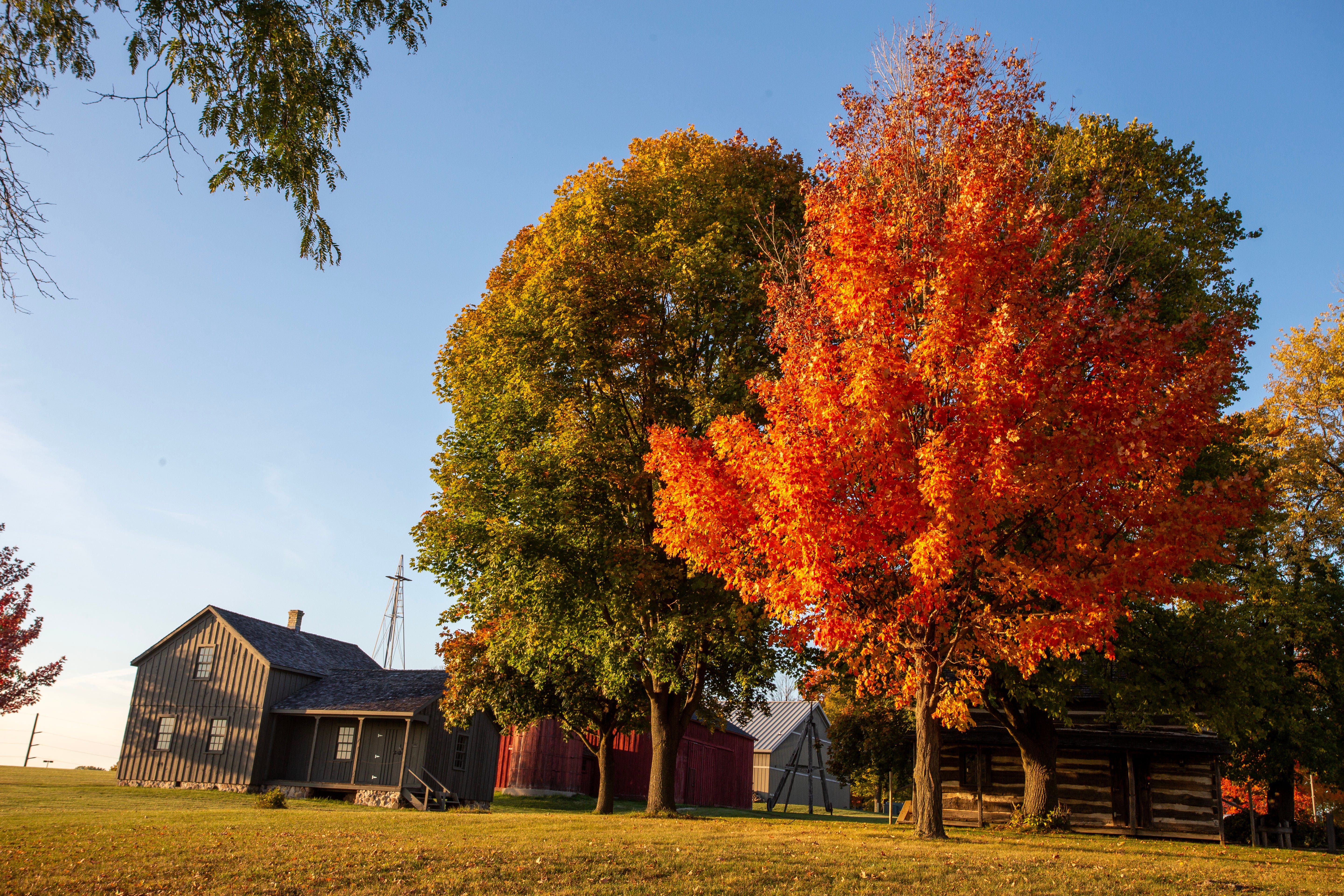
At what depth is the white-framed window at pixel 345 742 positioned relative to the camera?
32.3 metres

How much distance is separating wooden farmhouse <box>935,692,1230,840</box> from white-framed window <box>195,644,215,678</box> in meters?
27.7

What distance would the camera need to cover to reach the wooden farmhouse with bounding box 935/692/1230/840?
27.8 m

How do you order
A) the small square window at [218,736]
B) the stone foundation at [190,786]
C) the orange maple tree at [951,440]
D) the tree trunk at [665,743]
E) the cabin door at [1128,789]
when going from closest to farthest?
the orange maple tree at [951,440] → the tree trunk at [665,743] → the cabin door at [1128,789] → the stone foundation at [190,786] → the small square window at [218,736]

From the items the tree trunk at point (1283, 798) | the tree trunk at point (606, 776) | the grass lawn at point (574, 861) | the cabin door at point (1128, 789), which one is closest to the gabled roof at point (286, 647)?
the tree trunk at point (606, 776)

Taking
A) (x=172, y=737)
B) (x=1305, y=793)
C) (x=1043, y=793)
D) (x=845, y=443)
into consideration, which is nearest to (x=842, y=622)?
(x=845, y=443)

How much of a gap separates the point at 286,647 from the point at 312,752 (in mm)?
5291

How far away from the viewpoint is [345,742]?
32438 mm

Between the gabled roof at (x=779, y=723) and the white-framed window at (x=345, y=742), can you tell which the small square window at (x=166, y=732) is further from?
the gabled roof at (x=779, y=723)

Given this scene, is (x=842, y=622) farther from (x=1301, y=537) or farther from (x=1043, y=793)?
(x=1301, y=537)

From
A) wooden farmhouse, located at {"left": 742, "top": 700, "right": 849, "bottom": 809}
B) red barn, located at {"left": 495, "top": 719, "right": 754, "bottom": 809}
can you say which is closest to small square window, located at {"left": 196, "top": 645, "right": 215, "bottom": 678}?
red barn, located at {"left": 495, "top": 719, "right": 754, "bottom": 809}

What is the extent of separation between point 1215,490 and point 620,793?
33.5m

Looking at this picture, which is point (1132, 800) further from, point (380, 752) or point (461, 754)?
point (380, 752)

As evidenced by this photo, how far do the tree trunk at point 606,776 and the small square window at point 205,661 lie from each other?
16.1m

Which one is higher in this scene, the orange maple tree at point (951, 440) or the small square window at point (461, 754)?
the orange maple tree at point (951, 440)
